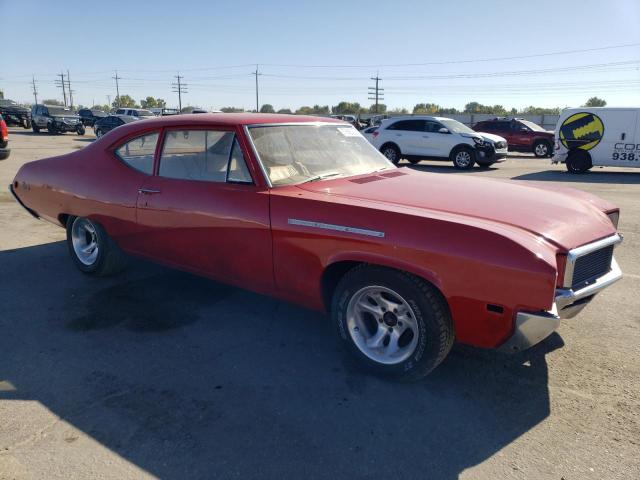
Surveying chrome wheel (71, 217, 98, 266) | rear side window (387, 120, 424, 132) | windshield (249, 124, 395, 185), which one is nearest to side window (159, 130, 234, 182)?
windshield (249, 124, 395, 185)

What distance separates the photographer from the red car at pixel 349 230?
2.67 metres

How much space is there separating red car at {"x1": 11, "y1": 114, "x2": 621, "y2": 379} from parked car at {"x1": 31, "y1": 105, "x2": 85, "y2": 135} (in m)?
29.0

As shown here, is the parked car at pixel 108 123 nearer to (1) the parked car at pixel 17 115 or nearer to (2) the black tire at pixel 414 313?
(1) the parked car at pixel 17 115

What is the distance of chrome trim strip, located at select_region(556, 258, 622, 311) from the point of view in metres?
2.68

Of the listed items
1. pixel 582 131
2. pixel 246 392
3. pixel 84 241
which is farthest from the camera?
pixel 582 131

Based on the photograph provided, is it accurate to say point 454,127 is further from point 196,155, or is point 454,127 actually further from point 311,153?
point 196,155

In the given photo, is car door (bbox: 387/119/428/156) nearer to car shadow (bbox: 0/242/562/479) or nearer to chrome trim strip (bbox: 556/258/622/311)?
car shadow (bbox: 0/242/562/479)

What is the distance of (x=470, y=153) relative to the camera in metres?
16.0

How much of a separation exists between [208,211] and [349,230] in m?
1.20

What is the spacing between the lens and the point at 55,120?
29953mm

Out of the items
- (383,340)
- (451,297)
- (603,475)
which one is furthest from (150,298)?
(603,475)

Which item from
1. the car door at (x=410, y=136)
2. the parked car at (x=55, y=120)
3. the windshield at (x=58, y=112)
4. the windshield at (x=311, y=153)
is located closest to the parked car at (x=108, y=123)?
the parked car at (x=55, y=120)

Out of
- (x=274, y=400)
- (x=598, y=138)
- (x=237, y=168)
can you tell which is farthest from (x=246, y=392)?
(x=598, y=138)

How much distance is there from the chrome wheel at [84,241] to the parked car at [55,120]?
29.0m
